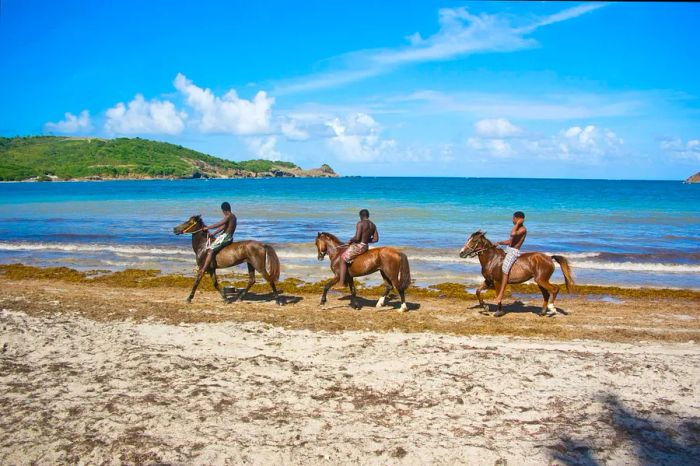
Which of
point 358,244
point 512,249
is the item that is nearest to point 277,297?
point 358,244

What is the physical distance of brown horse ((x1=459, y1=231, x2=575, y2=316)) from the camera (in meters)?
12.1

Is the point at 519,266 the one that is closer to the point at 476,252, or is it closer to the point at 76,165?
the point at 476,252

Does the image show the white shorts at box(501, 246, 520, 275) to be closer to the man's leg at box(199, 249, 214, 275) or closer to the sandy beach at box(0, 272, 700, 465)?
the sandy beach at box(0, 272, 700, 465)

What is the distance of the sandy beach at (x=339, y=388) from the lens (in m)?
5.66

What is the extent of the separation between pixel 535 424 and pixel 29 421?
647cm

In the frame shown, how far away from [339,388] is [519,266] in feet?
21.9

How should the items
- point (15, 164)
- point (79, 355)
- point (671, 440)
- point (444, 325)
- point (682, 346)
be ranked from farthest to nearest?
1. point (15, 164)
2. point (444, 325)
3. point (682, 346)
4. point (79, 355)
5. point (671, 440)

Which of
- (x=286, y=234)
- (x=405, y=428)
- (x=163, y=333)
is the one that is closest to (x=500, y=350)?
(x=405, y=428)

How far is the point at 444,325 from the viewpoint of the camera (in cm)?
1096

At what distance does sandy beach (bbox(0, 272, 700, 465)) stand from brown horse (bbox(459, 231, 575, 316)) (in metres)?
1.02

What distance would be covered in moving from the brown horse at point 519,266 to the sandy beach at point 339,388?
3.34 feet

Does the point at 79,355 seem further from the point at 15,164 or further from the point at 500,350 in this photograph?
the point at 15,164

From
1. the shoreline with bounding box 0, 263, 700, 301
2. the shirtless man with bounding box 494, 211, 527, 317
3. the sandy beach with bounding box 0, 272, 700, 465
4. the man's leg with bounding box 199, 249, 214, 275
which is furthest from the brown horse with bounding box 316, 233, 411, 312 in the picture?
the man's leg with bounding box 199, 249, 214, 275

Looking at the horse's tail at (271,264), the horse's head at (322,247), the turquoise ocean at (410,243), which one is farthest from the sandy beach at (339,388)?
the turquoise ocean at (410,243)
